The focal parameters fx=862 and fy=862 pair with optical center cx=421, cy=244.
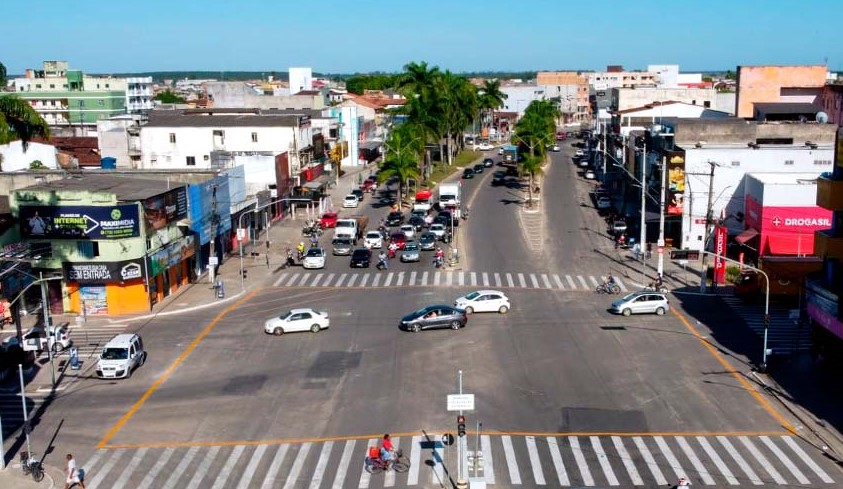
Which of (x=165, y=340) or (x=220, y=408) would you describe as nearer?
(x=220, y=408)

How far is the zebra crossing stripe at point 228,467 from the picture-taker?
97.5 ft

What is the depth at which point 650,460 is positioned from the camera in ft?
102

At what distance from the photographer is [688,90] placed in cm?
14975

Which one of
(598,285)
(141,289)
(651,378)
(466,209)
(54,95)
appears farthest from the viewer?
(54,95)

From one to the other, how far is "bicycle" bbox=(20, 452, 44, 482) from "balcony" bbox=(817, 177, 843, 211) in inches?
1437

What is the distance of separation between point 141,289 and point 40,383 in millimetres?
13672

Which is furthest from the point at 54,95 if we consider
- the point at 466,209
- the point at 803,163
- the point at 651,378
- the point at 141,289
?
the point at 651,378

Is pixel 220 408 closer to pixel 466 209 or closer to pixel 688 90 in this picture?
pixel 466 209

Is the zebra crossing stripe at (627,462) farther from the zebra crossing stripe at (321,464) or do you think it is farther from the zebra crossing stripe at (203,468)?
the zebra crossing stripe at (203,468)

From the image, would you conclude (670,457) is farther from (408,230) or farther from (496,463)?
(408,230)

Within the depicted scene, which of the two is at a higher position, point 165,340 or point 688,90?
point 688,90

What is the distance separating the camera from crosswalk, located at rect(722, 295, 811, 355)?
4519 cm

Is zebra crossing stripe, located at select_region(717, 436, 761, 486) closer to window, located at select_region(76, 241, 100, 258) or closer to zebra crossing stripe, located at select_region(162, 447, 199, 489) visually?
zebra crossing stripe, located at select_region(162, 447, 199, 489)

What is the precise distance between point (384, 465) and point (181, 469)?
7.33 metres
